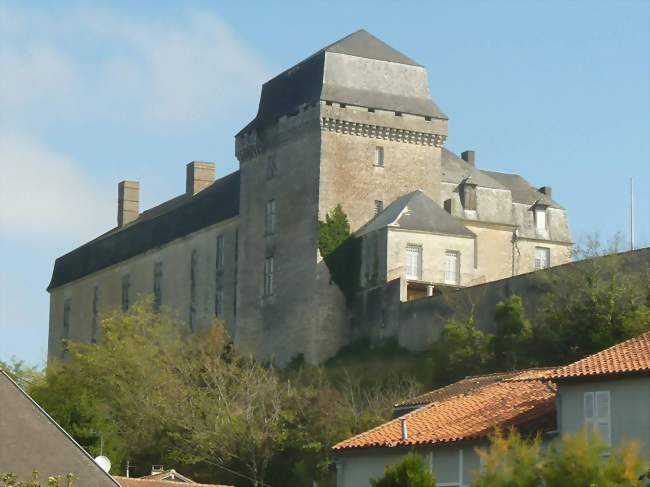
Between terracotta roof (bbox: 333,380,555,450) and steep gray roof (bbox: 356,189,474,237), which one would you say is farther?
steep gray roof (bbox: 356,189,474,237)

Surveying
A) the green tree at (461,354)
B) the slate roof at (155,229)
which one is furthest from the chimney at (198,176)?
the green tree at (461,354)

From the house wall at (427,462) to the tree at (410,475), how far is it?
207 inches

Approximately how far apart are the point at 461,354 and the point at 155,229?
30.5 meters

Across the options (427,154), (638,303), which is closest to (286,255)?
(427,154)

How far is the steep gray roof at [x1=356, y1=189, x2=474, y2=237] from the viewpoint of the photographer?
64.2 meters

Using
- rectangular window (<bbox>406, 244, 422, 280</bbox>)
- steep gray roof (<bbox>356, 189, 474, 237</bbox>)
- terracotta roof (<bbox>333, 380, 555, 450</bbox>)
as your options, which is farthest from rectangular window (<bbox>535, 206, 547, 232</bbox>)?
terracotta roof (<bbox>333, 380, 555, 450</bbox>)

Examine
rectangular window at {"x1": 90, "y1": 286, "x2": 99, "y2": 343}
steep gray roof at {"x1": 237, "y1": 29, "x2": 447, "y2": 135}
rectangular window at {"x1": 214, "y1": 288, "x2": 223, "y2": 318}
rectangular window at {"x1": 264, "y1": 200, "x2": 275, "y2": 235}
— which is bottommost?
rectangular window at {"x1": 214, "y1": 288, "x2": 223, "y2": 318}

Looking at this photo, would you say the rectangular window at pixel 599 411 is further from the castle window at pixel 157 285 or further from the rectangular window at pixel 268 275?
the castle window at pixel 157 285

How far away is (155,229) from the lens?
83.4m

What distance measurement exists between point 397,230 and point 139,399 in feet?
33.5

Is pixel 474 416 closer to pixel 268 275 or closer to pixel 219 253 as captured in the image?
pixel 268 275

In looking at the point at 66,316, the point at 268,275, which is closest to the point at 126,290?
the point at 66,316

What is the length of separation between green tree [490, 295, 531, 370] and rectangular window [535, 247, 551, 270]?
708 inches

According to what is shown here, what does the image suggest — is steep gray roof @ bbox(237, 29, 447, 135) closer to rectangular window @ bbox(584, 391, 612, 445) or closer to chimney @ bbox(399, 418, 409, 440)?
chimney @ bbox(399, 418, 409, 440)
